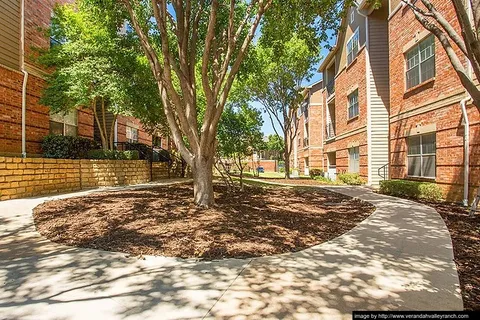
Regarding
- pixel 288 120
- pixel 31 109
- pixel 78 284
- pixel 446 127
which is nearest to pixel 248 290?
pixel 78 284

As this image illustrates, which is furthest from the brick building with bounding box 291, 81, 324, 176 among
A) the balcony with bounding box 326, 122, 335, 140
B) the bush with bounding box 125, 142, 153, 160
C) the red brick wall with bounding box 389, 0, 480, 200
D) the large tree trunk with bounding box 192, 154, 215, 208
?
the large tree trunk with bounding box 192, 154, 215, 208

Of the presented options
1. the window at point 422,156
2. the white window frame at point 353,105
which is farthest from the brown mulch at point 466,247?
the white window frame at point 353,105

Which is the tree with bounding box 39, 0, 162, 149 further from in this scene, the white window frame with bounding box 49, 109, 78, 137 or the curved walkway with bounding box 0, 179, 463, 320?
the curved walkway with bounding box 0, 179, 463, 320

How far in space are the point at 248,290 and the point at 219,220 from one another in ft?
9.63

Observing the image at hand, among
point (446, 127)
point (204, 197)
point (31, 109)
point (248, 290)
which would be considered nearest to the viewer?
point (248, 290)

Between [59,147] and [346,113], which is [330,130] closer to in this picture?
[346,113]

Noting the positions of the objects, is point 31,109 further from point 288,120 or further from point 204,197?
point 288,120

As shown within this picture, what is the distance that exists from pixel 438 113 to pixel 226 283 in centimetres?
1006

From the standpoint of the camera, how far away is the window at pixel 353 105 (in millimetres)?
17234

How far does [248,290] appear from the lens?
3.16 metres

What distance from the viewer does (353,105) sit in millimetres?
17750

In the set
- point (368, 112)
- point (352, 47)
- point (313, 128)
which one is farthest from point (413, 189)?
point (313, 128)

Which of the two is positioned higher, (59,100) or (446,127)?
(59,100)

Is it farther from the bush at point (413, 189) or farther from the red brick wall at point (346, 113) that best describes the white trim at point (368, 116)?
the bush at point (413, 189)
